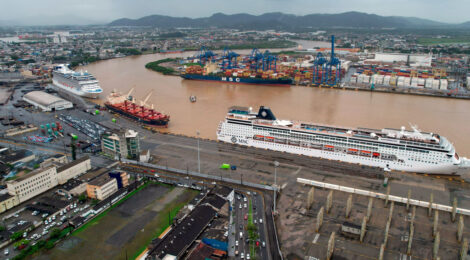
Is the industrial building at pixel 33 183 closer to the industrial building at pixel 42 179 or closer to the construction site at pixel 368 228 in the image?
the industrial building at pixel 42 179

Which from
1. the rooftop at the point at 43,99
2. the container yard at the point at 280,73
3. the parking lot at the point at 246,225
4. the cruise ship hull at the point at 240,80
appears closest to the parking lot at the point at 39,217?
the parking lot at the point at 246,225

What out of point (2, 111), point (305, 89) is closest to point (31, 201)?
point (2, 111)

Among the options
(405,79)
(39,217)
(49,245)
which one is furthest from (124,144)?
(405,79)

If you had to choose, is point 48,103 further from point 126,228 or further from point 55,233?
point 126,228

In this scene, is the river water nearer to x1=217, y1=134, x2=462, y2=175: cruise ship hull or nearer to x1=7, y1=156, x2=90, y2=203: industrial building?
x1=217, y1=134, x2=462, y2=175: cruise ship hull

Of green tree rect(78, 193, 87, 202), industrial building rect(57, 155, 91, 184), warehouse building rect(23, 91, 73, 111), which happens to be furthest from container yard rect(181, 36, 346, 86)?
green tree rect(78, 193, 87, 202)

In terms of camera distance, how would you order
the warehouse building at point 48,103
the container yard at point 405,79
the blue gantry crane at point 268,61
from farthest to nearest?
the blue gantry crane at point 268,61, the container yard at point 405,79, the warehouse building at point 48,103

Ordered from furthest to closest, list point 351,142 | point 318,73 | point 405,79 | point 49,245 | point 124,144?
point 318,73, point 405,79, point 124,144, point 351,142, point 49,245
